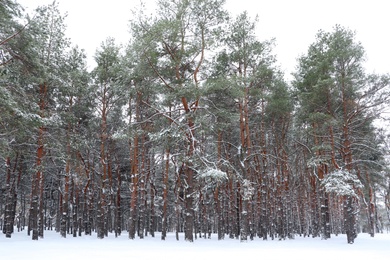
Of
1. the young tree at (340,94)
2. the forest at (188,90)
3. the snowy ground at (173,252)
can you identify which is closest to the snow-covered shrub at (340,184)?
the forest at (188,90)

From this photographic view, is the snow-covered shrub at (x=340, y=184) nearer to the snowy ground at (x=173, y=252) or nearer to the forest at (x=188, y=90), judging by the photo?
the forest at (x=188, y=90)

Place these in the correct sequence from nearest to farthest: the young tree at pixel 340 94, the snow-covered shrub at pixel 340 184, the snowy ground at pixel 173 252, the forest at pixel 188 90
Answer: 1. the snowy ground at pixel 173 252
2. the forest at pixel 188 90
3. the snow-covered shrub at pixel 340 184
4. the young tree at pixel 340 94

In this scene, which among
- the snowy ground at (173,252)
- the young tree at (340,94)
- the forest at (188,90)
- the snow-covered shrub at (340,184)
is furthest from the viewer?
the young tree at (340,94)

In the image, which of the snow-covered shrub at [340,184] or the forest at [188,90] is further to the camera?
the snow-covered shrub at [340,184]

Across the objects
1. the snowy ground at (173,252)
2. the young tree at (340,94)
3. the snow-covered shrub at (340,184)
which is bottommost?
the snowy ground at (173,252)

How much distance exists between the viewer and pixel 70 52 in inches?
835

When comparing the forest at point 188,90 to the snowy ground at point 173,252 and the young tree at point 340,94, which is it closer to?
the young tree at point 340,94

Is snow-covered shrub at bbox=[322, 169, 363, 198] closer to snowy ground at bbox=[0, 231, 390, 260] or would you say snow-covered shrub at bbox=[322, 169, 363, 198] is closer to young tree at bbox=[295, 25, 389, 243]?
young tree at bbox=[295, 25, 389, 243]

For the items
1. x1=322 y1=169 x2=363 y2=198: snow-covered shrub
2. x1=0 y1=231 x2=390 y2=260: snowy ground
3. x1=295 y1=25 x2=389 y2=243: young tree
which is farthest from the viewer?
x1=295 y1=25 x2=389 y2=243: young tree

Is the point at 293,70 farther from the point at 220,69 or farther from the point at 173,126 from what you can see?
the point at 173,126

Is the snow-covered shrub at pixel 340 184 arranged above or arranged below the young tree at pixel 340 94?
below

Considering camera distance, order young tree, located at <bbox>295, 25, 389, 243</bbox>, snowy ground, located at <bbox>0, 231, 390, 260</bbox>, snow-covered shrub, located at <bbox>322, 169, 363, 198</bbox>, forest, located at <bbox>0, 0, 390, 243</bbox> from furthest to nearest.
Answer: young tree, located at <bbox>295, 25, 389, 243</bbox>
snow-covered shrub, located at <bbox>322, 169, 363, 198</bbox>
forest, located at <bbox>0, 0, 390, 243</bbox>
snowy ground, located at <bbox>0, 231, 390, 260</bbox>

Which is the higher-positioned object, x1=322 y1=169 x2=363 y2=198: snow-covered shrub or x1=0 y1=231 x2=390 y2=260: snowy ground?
x1=322 y1=169 x2=363 y2=198: snow-covered shrub

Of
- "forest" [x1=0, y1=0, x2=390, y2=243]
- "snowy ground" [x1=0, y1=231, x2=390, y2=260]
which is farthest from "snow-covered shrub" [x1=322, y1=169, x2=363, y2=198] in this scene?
"snowy ground" [x1=0, y1=231, x2=390, y2=260]
